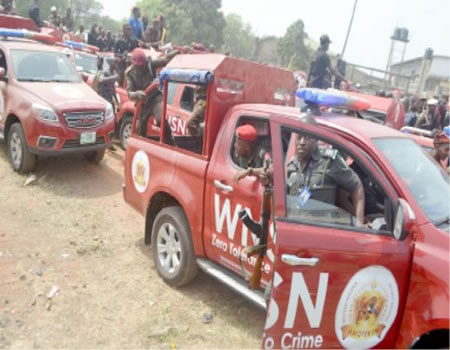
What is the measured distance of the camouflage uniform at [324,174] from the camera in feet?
8.90

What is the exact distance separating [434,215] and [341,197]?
1.83ft

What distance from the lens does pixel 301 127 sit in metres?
2.71

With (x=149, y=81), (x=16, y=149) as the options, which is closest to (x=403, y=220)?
(x=149, y=81)

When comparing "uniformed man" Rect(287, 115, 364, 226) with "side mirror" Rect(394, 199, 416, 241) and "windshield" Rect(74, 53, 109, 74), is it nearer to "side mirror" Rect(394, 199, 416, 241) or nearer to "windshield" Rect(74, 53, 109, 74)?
"side mirror" Rect(394, 199, 416, 241)

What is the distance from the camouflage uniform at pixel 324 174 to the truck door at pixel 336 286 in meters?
0.35

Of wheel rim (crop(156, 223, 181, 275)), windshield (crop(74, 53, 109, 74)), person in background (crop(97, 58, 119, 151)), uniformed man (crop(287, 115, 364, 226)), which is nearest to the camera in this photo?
→ uniformed man (crop(287, 115, 364, 226))

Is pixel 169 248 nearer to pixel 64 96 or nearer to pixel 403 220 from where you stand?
pixel 403 220

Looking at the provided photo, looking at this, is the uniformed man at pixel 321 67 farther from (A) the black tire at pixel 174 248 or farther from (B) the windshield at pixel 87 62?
(B) the windshield at pixel 87 62

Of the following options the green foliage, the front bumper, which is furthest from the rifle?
the green foliage

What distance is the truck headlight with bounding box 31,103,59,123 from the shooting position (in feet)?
19.7

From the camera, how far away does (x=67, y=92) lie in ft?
21.6

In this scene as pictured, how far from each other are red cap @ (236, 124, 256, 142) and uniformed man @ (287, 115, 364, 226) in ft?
1.60

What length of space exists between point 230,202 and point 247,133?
22.4 inches

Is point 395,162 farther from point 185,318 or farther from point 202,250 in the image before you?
point 185,318
